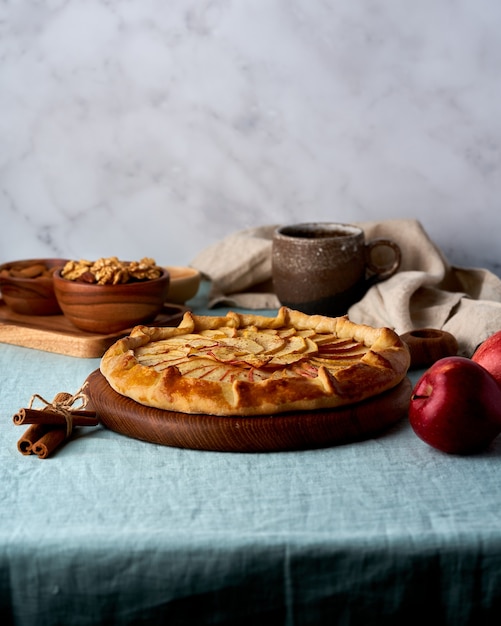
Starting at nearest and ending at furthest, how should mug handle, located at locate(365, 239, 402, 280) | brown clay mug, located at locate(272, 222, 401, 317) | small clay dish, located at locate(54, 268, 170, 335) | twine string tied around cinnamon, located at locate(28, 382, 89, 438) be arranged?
twine string tied around cinnamon, located at locate(28, 382, 89, 438)
small clay dish, located at locate(54, 268, 170, 335)
brown clay mug, located at locate(272, 222, 401, 317)
mug handle, located at locate(365, 239, 402, 280)

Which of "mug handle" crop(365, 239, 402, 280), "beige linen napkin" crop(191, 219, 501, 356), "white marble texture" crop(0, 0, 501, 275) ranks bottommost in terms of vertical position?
"beige linen napkin" crop(191, 219, 501, 356)

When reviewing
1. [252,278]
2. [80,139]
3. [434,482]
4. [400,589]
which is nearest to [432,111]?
[252,278]

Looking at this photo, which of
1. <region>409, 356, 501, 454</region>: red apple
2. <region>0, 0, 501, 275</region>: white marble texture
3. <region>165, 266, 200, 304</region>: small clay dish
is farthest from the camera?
<region>0, 0, 501, 275</region>: white marble texture

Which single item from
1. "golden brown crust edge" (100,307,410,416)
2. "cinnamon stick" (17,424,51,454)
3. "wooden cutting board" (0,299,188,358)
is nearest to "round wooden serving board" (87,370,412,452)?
"golden brown crust edge" (100,307,410,416)

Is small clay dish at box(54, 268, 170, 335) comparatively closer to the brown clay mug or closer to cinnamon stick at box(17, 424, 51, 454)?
the brown clay mug

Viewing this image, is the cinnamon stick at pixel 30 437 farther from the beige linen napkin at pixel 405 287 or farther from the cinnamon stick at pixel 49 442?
the beige linen napkin at pixel 405 287

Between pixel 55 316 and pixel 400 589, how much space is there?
1.40m

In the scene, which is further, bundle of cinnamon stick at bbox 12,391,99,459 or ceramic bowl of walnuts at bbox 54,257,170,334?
ceramic bowl of walnuts at bbox 54,257,170,334

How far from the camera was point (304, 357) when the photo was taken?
62.7 inches

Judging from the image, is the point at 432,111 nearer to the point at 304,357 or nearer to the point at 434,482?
the point at 304,357

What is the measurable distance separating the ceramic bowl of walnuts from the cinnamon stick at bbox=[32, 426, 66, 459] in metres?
0.59

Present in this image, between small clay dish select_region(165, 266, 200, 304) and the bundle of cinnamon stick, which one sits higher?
the bundle of cinnamon stick

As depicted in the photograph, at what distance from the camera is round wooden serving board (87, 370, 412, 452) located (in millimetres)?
1368

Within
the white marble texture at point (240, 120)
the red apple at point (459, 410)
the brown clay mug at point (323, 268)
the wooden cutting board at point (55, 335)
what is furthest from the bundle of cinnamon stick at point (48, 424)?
the white marble texture at point (240, 120)
